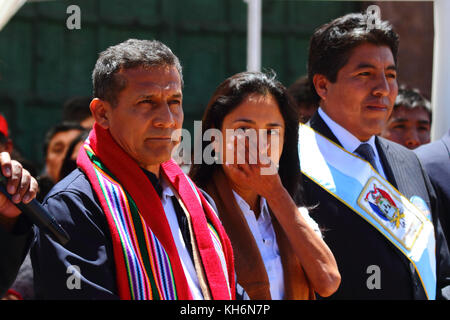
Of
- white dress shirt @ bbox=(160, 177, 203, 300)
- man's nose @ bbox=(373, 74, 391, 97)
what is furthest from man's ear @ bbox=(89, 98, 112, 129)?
man's nose @ bbox=(373, 74, 391, 97)

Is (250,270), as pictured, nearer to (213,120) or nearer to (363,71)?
(213,120)

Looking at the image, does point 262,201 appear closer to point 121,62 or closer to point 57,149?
point 121,62

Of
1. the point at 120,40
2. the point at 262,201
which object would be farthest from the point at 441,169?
the point at 120,40

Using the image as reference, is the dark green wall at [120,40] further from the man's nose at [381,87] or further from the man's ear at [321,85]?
the man's nose at [381,87]

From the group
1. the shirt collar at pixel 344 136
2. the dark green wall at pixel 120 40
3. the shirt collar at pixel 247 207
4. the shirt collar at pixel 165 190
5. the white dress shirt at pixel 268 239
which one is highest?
the dark green wall at pixel 120 40

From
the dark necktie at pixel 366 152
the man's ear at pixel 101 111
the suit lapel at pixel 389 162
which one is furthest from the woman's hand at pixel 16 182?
the suit lapel at pixel 389 162

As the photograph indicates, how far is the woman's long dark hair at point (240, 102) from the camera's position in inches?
105

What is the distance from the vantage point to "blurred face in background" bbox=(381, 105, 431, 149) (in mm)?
4316

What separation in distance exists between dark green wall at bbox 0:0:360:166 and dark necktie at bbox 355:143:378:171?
10.4 feet

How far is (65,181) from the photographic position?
2.10m

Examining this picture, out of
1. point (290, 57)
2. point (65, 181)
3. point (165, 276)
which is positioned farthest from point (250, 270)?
point (290, 57)

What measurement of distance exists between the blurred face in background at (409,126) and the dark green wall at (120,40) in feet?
7.05

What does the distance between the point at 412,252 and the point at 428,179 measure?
0.41 m

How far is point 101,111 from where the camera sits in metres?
2.29
